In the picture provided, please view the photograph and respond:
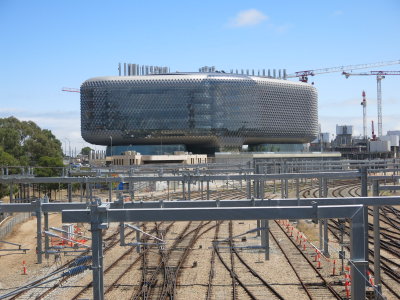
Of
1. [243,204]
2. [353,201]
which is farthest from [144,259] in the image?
[353,201]

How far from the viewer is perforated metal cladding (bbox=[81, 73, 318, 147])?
100 meters

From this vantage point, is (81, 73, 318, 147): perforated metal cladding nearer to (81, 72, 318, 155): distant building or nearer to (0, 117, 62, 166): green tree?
(81, 72, 318, 155): distant building

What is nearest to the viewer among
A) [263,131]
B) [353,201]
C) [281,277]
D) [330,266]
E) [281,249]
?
[353,201]

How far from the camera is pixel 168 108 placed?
331ft

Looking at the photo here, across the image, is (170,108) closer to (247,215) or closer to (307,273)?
(307,273)

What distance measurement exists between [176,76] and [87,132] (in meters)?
20.6

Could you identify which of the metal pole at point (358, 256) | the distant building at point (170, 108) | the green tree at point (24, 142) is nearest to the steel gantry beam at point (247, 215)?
the metal pole at point (358, 256)

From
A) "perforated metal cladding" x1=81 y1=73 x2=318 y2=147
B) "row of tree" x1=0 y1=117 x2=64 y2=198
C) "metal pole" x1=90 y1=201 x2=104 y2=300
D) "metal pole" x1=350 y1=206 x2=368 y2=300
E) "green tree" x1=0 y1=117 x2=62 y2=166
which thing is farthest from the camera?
"perforated metal cladding" x1=81 y1=73 x2=318 y2=147

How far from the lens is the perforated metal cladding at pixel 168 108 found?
329ft

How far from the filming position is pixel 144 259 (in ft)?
62.2

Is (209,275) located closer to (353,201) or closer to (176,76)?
(353,201)

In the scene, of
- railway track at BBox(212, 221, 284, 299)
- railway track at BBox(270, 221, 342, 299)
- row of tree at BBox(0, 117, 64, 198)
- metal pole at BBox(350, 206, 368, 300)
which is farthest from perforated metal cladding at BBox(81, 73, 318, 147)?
metal pole at BBox(350, 206, 368, 300)

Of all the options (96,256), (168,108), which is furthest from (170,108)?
(96,256)

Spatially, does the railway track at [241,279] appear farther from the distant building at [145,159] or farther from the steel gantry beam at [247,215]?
the distant building at [145,159]
